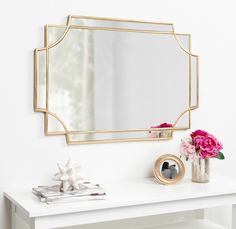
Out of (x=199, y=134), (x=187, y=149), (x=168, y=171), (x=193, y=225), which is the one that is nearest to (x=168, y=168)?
(x=168, y=171)

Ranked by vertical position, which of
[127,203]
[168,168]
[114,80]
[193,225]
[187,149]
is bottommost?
[193,225]

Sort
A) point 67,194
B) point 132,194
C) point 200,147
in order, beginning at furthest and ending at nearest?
point 200,147 < point 132,194 < point 67,194

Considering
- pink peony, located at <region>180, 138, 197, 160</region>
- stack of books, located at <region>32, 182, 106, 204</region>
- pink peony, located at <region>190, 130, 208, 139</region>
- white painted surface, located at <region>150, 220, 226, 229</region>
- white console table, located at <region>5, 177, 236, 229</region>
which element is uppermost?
pink peony, located at <region>190, 130, 208, 139</region>

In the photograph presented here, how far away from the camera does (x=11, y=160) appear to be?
241cm

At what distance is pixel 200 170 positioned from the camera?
8.59 feet

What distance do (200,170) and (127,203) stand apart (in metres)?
0.60

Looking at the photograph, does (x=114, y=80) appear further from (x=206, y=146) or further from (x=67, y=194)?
(x=67, y=194)

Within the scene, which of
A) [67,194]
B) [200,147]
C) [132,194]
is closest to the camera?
[67,194]

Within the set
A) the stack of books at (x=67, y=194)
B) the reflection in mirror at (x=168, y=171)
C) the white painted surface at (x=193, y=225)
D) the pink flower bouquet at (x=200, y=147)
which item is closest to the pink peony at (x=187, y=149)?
the pink flower bouquet at (x=200, y=147)

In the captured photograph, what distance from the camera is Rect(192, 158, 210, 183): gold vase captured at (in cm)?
262

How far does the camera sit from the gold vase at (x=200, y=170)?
8.59 feet

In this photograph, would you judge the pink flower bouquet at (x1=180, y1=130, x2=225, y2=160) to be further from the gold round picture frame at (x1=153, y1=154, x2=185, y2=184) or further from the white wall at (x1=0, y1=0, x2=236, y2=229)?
the white wall at (x1=0, y1=0, x2=236, y2=229)

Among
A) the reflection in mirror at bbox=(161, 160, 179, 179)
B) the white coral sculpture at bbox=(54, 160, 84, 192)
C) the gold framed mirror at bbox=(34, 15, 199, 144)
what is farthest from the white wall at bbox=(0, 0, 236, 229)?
the white coral sculpture at bbox=(54, 160, 84, 192)

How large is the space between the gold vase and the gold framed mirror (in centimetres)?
27
